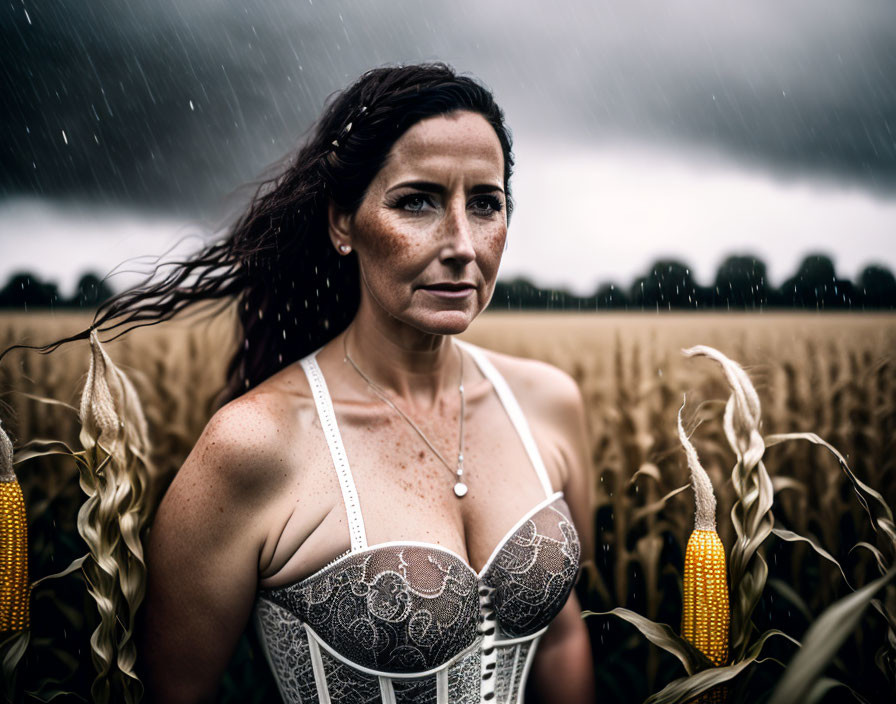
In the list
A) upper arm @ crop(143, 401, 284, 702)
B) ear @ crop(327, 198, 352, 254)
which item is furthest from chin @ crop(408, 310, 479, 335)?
upper arm @ crop(143, 401, 284, 702)

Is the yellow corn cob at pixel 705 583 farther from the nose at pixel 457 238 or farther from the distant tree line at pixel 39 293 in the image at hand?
the distant tree line at pixel 39 293

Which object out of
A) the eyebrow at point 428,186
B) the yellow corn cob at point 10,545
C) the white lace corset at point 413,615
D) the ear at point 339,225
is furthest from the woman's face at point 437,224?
the yellow corn cob at point 10,545

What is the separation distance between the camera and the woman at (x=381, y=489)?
5.08 feet

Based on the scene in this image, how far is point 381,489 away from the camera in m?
1.63

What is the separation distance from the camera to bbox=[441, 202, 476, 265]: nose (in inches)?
59.8

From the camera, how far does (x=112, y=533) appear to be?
1635mm

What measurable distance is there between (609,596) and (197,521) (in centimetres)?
189

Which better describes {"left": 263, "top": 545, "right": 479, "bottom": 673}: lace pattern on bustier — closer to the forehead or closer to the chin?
the chin

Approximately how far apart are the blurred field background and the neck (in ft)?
2.74

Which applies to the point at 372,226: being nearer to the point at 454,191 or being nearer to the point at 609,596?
the point at 454,191

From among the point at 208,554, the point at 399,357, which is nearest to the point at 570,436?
the point at 399,357

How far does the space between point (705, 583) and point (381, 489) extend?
0.78 metres

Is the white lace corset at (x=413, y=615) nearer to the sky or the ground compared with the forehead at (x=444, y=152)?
nearer to the ground

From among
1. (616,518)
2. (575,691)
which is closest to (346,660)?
(575,691)
